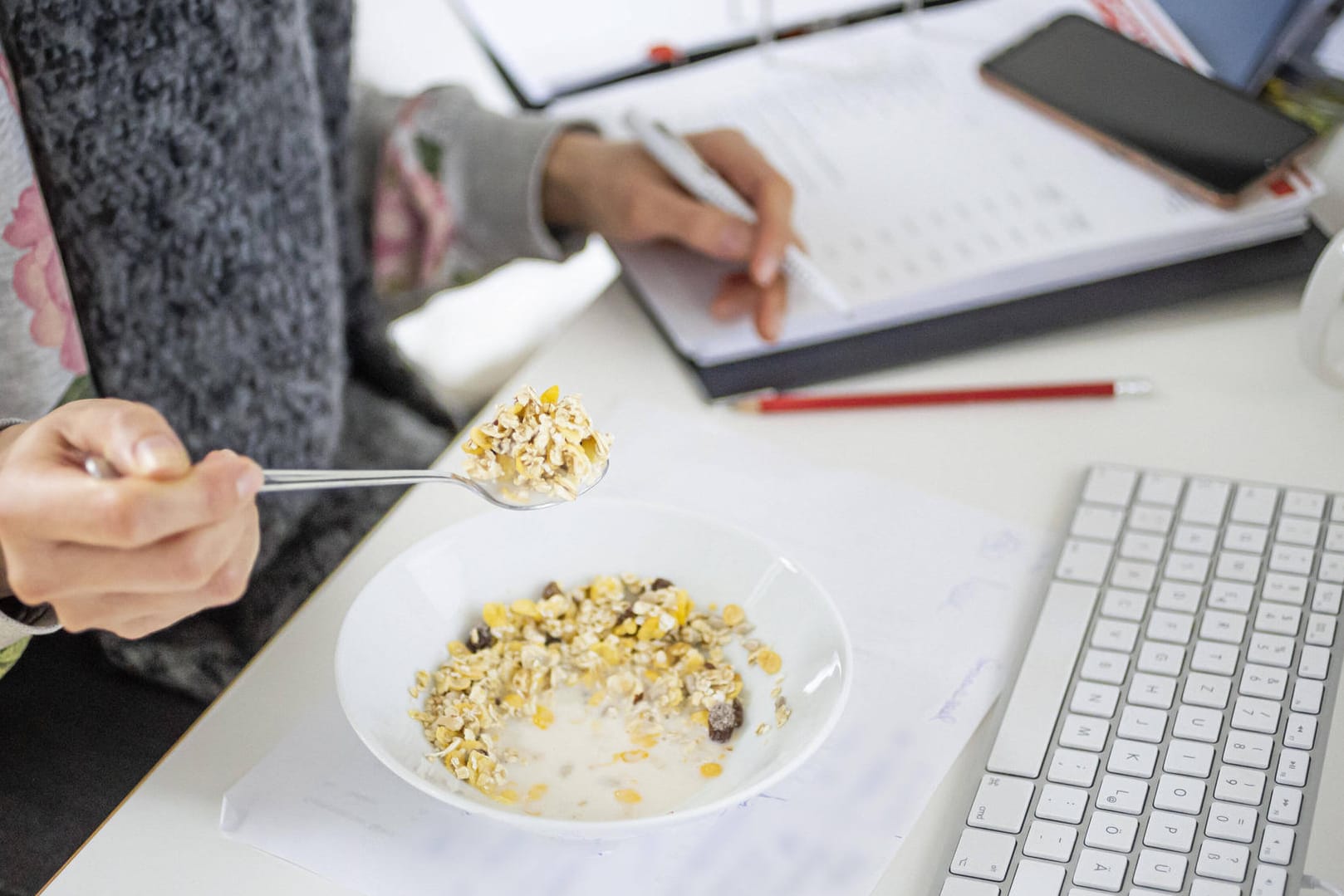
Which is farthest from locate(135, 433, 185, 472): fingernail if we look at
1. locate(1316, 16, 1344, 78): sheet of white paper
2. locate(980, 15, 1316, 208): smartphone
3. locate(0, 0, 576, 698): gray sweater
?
locate(1316, 16, 1344, 78): sheet of white paper

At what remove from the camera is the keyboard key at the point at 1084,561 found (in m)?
0.58

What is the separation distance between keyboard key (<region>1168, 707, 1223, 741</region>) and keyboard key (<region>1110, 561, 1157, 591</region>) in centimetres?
8

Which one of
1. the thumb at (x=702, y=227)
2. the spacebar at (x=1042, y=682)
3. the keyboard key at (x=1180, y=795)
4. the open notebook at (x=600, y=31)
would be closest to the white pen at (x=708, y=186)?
the thumb at (x=702, y=227)

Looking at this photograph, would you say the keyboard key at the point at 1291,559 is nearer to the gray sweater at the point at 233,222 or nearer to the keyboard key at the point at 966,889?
the keyboard key at the point at 966,889

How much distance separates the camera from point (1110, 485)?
0.62 metres

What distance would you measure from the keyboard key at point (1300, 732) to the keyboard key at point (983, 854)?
0.13m

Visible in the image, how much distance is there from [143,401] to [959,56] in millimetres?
619

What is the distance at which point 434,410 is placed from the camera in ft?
3.10

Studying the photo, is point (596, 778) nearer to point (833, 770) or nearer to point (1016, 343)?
point (833, 770)

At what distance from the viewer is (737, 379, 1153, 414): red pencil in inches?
27.2

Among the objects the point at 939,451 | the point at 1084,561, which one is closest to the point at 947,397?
the point at 939,451

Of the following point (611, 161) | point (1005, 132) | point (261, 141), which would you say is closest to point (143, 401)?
point (261, 141)

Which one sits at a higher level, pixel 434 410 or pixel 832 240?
pixel 832 240

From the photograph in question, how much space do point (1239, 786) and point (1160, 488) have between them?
186 millimetres
